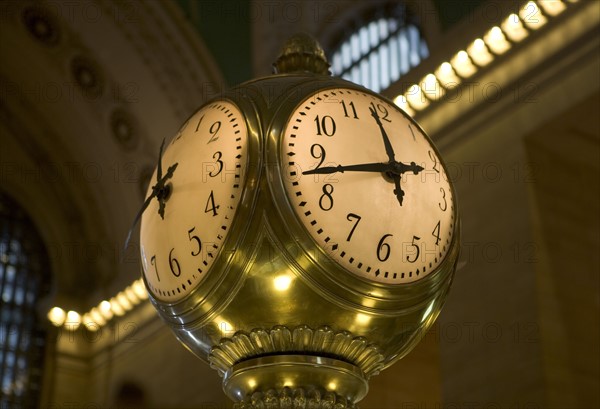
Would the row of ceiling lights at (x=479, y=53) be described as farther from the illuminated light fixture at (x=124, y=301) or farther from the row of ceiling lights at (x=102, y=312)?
the illuminated light fixture at (x=124, y=301)

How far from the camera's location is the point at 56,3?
10.5 meters

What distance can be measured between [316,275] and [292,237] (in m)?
0.06

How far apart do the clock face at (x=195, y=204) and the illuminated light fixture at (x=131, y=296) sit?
32.2 feet

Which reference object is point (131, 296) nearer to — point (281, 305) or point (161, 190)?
point (161, 190)

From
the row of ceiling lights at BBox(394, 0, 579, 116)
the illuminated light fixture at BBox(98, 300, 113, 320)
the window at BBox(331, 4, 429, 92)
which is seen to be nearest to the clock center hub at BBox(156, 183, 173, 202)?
the row of ceiling lights at BBox(394, 0, 579, 116)

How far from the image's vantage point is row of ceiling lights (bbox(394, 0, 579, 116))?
675 cm

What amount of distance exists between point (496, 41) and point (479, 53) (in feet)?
0.57

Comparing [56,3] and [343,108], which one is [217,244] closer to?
[343,108]

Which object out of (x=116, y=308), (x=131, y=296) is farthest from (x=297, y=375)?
(x=116, y=308)

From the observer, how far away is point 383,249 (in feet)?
4.70

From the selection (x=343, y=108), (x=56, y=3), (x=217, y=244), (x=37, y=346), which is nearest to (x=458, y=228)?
(x=343, y=108)

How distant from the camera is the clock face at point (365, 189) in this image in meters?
1.42

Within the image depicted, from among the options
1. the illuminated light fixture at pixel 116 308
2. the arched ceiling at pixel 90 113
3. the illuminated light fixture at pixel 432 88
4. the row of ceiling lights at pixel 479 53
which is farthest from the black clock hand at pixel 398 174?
the illuminated light fixture at pixel 116 308

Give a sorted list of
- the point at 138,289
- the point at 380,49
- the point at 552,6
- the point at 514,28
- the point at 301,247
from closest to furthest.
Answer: the point at 301,247, the point at 552,6, the point at 514,28, the point at 380,49, the point at 138,289
